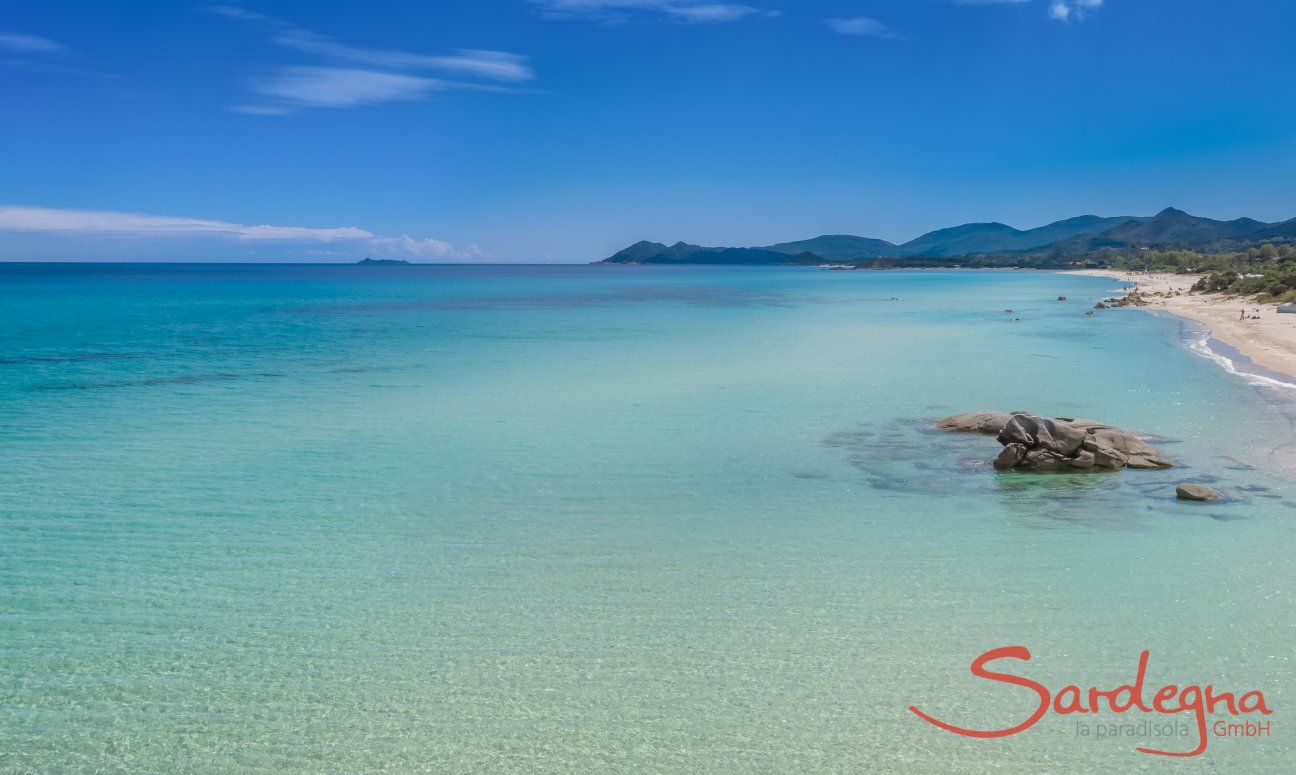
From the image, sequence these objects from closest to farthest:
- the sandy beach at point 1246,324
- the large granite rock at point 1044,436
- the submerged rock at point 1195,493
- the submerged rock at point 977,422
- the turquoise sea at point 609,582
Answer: the turquoise sea at point 609,582 → the submerged rock at point 1195,493 → the large granite rock at point 1044,436 → the submerged rock at point 977,422 → the sandy beach at point 1246,324

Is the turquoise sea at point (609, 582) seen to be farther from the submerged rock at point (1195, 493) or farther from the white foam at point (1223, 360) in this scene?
the white foam at point (1223, 360)

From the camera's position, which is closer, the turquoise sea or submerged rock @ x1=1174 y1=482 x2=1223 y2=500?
the turquoise sea

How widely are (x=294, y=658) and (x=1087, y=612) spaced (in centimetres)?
925

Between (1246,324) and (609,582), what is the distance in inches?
1964

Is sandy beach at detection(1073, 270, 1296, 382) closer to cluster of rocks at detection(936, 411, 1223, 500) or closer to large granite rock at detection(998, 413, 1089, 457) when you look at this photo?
cluster of rocks at detection(936, 411, 1223, 500)

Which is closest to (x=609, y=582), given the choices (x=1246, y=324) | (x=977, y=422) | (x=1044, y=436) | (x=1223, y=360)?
(x=1044, y=436)

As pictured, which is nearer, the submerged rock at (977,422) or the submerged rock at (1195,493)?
the submerged rock at (1195,493)

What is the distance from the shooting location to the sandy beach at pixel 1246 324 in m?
34.4

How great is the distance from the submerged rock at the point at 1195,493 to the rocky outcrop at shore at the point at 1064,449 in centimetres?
196

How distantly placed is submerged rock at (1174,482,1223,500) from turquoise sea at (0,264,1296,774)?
26 centimetres

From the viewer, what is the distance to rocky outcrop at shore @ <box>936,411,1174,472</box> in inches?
669

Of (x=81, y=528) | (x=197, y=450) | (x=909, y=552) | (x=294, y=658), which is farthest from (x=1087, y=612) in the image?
(x=197, y=450)

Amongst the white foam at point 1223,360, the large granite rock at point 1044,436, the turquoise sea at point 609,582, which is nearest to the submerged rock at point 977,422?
the turquoise sea at point 609,582

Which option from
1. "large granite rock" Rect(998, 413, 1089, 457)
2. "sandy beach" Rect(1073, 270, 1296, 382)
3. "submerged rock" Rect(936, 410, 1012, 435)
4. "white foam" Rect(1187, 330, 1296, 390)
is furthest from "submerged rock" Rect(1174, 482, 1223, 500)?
"sandy beach" Rect(1073, 270, 1296, 382)
